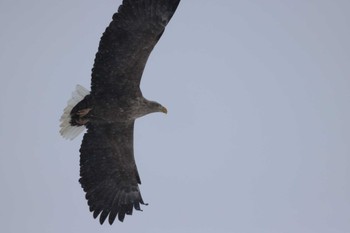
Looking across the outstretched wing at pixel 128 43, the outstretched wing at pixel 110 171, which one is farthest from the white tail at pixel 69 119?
the outstretched wing at pixel 128 43

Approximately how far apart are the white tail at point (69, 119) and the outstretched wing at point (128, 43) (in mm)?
433

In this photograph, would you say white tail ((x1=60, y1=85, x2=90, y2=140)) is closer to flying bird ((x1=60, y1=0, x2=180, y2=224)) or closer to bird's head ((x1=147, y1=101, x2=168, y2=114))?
flying bird ((x1=60, y1=0, x2=180, y2=224))

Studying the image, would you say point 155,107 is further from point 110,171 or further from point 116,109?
point 110,171

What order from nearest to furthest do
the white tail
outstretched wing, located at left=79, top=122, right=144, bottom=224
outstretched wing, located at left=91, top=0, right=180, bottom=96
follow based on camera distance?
outstretched wing, located at left=91, top=0, right=180, bottom=96 < the white tail < outstretched wing, located at left=79, top=122, right=144, bottom=224

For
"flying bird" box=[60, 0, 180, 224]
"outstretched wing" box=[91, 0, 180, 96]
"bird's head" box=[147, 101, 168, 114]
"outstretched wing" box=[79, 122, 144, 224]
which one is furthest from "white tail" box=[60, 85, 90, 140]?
"bird's head" box=[147, 101, 168, 114]

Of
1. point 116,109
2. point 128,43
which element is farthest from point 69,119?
point 128,43

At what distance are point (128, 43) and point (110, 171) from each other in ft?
8.40

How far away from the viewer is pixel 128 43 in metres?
10.3

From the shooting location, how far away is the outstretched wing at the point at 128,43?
1009 cm

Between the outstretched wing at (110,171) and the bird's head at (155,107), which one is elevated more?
the bird's head at (155,107)

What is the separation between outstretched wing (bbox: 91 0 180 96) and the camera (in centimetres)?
1009

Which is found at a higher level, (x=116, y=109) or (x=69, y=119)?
(x=116, y=109)

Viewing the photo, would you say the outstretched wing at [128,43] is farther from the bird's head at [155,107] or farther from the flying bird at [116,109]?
the bird's head at [155,107]

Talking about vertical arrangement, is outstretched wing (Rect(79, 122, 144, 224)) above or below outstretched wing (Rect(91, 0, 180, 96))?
below
